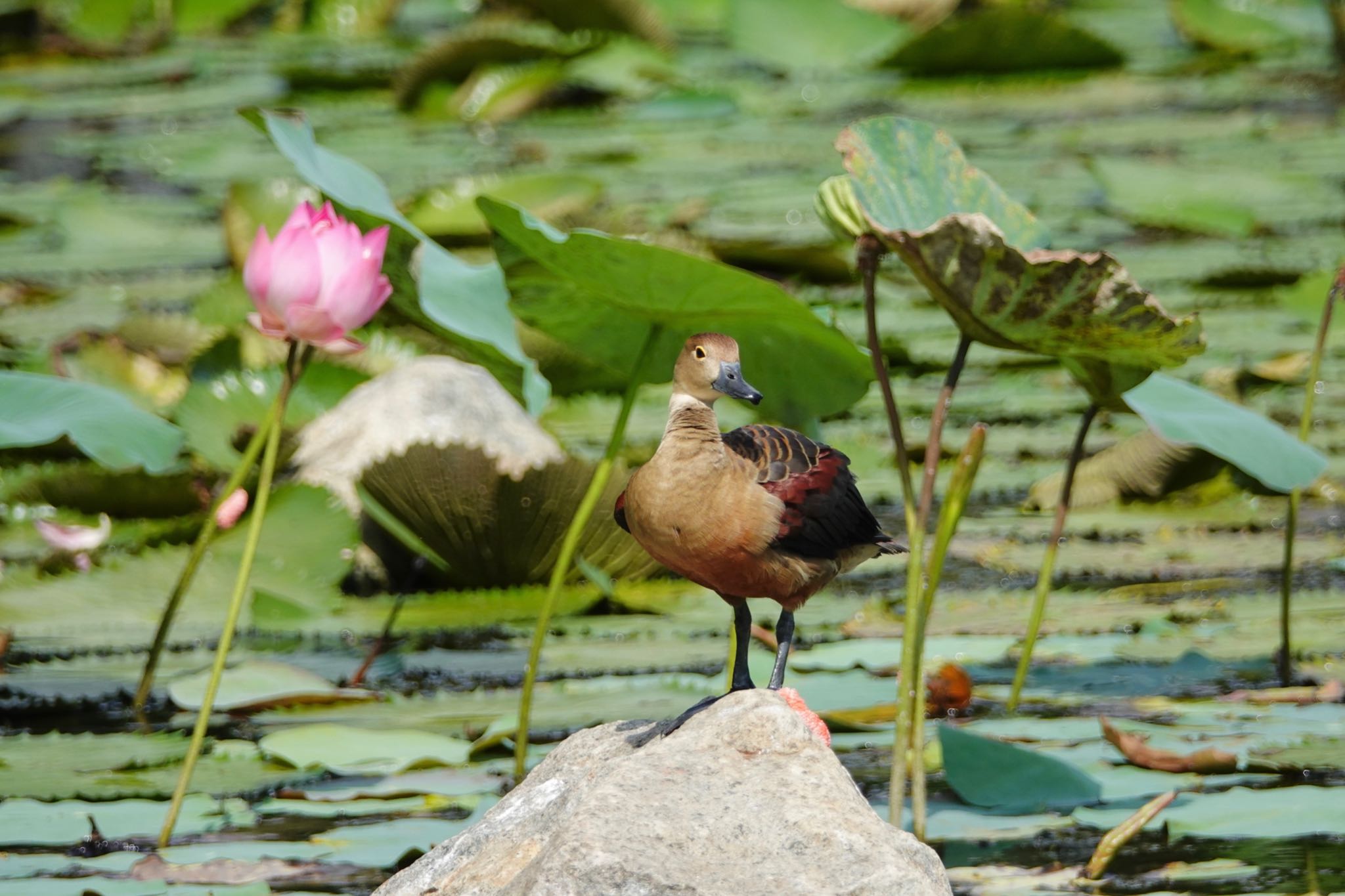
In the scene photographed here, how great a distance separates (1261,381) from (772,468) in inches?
91.6

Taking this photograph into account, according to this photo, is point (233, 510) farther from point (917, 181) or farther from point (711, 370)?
point (711, 370)

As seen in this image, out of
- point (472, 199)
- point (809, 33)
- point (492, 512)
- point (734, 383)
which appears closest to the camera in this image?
point (734, 383)

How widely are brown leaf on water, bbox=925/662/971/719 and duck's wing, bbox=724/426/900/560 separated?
0.64 meters

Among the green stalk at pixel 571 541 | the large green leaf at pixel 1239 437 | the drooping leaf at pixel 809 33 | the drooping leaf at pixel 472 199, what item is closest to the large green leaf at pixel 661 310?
the green stalk at pixel 571 541

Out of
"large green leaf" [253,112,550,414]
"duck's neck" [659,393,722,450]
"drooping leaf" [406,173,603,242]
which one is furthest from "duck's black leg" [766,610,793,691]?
"drooping leaf" [406,173,603,242]

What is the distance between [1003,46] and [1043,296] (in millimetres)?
4703

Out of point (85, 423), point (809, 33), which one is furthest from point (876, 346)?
point (809, 33)

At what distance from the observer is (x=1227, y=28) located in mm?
6676

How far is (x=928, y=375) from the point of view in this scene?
3879mm

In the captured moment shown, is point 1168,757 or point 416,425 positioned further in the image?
point 416,425

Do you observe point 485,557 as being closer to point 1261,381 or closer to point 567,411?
point 567,411

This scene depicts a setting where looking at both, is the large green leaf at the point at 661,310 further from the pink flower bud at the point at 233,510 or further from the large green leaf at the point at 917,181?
the pink flower bud at the point at 233,510

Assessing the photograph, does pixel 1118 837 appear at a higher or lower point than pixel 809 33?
lower

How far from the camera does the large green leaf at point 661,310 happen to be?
6.07 ft
